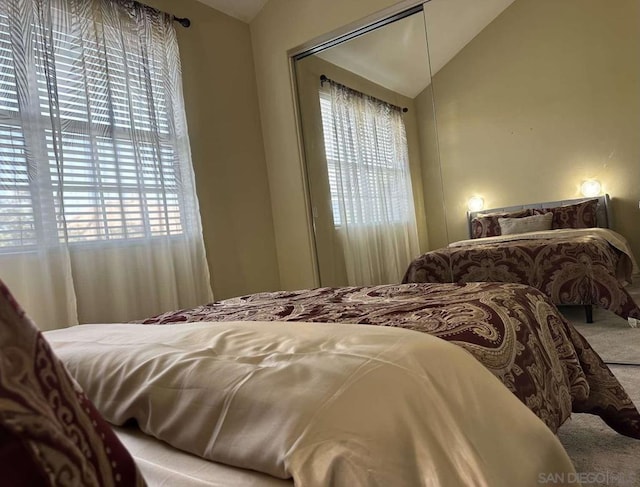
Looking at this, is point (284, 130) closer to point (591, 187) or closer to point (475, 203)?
point (475, 203)

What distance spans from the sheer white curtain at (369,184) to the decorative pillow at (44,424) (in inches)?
114

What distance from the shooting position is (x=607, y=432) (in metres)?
1.67

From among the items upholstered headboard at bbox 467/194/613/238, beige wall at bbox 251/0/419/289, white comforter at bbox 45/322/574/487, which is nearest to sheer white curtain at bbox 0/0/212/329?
beige wall at bbox 251/0/419/289

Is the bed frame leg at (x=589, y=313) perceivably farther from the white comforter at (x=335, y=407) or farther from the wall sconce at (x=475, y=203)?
the white comforter at (x=335, y=407)

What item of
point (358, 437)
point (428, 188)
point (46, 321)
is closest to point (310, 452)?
point (358, 437)

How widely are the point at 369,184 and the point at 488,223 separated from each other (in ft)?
3.03

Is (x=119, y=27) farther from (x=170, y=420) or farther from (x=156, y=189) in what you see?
(x=170, y=420)

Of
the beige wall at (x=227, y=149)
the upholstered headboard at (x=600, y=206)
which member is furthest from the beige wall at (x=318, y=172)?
the upholstered headboard at (x=600, y=206)

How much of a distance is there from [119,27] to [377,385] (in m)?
2.75

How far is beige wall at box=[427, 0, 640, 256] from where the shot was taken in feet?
8.10

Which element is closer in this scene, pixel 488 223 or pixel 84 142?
pixel 84 142

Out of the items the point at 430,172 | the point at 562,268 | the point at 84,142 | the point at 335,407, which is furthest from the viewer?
the point at 430,172

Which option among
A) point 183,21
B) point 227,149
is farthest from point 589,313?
point 183,21

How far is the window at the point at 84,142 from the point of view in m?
2.20
